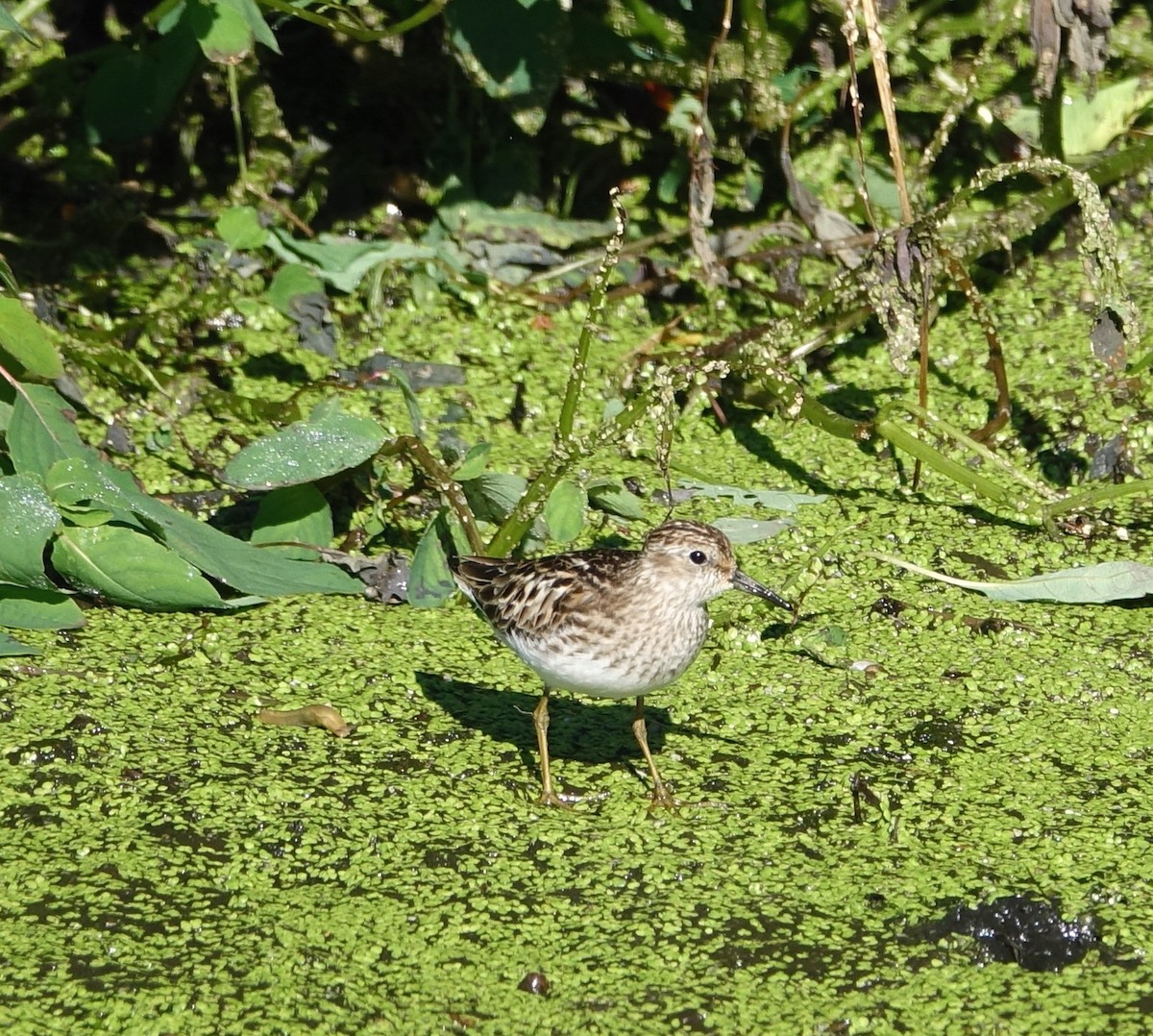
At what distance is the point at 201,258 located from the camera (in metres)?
6.45

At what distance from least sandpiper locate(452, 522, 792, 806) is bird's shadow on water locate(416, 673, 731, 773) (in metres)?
0.13

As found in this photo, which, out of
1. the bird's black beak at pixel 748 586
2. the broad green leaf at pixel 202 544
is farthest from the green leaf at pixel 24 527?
the bird's black beak at pixel 748 586

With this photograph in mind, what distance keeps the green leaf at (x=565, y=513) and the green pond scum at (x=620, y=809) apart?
42 centimetres

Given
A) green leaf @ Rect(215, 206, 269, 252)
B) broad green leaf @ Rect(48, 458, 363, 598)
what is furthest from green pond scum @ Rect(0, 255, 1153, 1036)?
green leaf @ Rect(215, 206, 269, 252)

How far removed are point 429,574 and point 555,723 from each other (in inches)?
24.4

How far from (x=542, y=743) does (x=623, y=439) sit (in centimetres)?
86

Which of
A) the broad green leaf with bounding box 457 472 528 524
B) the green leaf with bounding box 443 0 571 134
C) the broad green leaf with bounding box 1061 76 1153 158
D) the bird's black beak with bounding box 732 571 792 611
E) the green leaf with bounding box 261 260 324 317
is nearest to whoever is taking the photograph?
the bird's black beak with bounding box 732 571 792 611

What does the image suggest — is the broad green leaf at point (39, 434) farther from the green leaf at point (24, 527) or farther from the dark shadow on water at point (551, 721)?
the dark shadow on water at point (551, 721)

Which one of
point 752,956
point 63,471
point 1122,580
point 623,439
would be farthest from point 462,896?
point 1122,580

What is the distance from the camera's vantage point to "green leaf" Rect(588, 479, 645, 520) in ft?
16.7

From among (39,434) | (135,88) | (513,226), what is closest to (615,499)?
(39,434)

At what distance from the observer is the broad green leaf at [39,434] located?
4793 mm

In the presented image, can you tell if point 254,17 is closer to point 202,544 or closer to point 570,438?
point 202,544

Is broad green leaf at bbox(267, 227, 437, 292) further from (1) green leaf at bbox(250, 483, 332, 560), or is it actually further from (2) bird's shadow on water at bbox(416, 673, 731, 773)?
(2) bird's shadow on water at bbox(416, 673, 731, 773)
